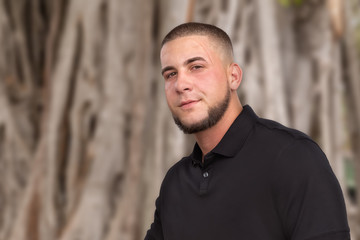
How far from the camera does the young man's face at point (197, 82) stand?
1234mm

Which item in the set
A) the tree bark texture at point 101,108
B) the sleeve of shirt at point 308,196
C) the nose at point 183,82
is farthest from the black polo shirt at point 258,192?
the tree bark texture at point 101,108

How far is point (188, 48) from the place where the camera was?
124cm

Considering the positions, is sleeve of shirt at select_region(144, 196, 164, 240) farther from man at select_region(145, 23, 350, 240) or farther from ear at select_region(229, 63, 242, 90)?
ear at select_region(229, 63, 242, 90)

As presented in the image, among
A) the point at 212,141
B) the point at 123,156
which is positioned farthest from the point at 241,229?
the point at 123,156

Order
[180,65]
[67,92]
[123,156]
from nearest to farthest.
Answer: [180,65]
[123,156]
[67,92]

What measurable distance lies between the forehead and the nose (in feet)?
0.12

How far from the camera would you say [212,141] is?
4.15 feet

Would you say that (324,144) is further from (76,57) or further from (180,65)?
(180,65)

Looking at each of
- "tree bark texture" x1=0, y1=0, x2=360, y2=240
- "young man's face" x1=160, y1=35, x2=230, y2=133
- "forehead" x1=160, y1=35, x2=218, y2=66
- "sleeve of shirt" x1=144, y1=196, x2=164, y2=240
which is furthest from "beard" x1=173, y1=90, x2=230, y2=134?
"tree bark texture" x1=0, y1=0, x2=360, y2=240

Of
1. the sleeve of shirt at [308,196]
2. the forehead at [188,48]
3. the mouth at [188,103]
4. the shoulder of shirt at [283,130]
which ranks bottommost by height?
the sleeve of shirt at [308,196]

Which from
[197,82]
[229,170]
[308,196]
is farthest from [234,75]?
[308,196]

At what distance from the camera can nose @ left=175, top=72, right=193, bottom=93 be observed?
4.05 ft

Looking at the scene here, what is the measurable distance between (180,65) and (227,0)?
320 cm

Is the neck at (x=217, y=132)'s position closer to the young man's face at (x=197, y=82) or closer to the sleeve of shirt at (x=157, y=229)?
the young man's face at (x=197, y=82)
